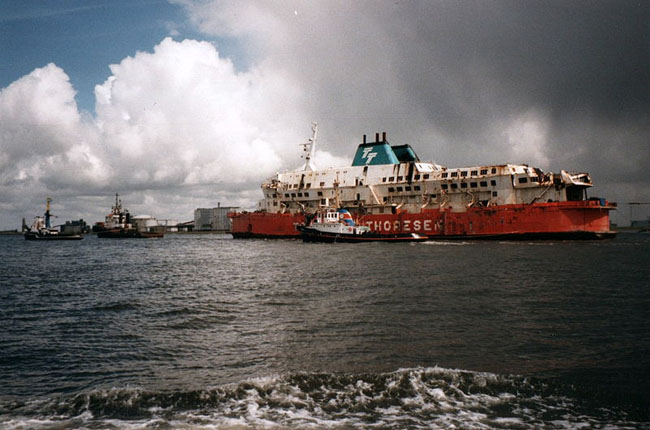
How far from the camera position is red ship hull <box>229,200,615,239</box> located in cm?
4059

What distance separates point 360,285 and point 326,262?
33.4 feet

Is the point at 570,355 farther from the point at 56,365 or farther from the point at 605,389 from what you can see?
the point at 56,365

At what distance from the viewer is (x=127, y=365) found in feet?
29.1

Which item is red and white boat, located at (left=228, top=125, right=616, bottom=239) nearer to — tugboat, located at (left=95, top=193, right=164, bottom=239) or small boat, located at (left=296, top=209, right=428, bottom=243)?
small boat, located at (left=296, top=209, right=428, bottom=243)

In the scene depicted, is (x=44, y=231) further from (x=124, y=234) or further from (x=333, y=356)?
(x=333, y=356)

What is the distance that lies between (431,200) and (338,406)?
44.7 meters

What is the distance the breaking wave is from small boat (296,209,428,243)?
38.7 meters

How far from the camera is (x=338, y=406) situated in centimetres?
677

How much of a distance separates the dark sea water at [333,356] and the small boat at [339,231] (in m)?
27.5

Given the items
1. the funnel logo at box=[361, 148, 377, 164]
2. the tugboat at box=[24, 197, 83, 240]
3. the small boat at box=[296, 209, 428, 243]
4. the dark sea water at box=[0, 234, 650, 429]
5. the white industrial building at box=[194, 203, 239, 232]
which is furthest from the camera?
the white industrial building at box=[194, 203, 239, 232]

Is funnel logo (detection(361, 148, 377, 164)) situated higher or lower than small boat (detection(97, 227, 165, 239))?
higher

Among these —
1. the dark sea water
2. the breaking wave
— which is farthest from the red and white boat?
the breaking wave

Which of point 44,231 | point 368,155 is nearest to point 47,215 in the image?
point 44,231

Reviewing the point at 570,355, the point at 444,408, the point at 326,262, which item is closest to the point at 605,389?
the point at 570,355
